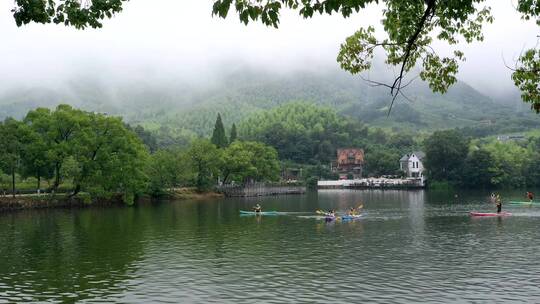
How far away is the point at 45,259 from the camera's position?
38688 millimetres

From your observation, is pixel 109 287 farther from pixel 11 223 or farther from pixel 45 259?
pixel 11 223

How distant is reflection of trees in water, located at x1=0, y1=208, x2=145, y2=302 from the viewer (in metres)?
29.8

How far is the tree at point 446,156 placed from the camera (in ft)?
555

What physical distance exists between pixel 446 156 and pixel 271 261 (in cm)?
14356

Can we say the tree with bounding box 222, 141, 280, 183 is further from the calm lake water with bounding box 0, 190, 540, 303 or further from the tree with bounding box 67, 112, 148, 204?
the calm lake water with bounding box 0, 190, 540, 303

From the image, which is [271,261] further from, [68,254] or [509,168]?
[509,168]

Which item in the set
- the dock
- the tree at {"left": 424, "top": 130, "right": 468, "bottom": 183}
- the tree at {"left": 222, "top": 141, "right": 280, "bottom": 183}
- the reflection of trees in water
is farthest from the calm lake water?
the tree at {"left": 424, "top": 130, "right": 468, "bottom": 183}

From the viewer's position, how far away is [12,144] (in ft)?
261

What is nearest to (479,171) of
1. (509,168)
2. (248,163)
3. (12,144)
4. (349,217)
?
(509,168)

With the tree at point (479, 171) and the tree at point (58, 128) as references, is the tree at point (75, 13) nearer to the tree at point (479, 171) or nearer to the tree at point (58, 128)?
the tree at point (58, 128)

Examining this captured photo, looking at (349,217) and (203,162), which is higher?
(203,162)

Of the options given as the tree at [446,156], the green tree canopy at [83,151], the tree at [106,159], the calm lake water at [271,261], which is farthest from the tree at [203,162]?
the tree at [446,156]

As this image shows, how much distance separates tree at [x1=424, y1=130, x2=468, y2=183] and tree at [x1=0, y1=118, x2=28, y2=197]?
126 metres

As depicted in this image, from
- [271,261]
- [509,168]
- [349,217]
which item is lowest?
[271,261]
